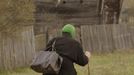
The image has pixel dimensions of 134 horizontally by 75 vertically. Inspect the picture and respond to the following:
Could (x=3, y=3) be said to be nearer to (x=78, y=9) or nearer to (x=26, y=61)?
(x=26, y=61)

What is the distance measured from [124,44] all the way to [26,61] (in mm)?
6154

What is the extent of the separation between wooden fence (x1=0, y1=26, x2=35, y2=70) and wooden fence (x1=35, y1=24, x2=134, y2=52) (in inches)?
153

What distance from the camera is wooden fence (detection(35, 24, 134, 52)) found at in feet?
66.4

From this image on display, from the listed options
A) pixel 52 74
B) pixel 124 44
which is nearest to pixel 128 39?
pixel 124 44

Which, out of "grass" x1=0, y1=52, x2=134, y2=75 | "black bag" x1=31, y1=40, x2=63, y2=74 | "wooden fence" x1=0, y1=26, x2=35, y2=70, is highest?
"black bag" x1=31, y1=40, x2=63, y2=74

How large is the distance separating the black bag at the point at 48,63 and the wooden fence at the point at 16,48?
25.7ft

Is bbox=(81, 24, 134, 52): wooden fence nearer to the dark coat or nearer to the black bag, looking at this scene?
the dark coat

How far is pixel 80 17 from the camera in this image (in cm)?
→ 2330

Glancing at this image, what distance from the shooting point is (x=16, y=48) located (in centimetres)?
1568

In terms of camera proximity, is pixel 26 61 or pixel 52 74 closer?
pixel 52 74

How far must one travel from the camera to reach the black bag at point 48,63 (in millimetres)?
7285

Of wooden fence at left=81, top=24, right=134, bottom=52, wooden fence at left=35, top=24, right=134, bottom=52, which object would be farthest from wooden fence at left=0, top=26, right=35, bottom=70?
wooden fence at left=81, top=24, right=134, bottom=52

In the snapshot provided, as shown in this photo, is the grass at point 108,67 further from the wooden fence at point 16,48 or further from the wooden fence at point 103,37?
the wooden fence at point 103,37

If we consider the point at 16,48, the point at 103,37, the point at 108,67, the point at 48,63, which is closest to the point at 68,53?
the point at 48,63
